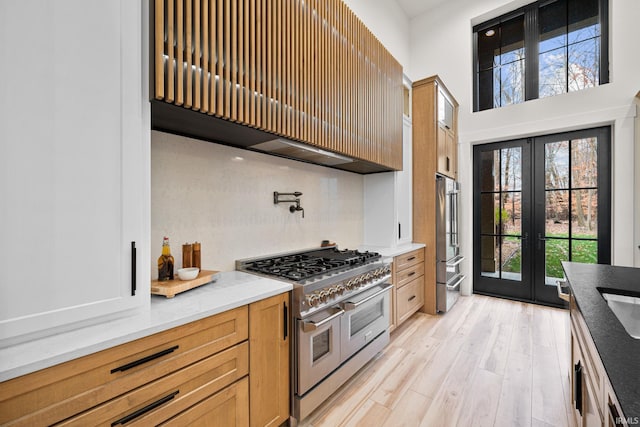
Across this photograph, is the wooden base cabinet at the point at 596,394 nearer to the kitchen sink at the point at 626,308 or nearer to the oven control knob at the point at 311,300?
the kitchen sink at the point at 626,308

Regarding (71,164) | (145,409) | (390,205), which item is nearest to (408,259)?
(390,205)

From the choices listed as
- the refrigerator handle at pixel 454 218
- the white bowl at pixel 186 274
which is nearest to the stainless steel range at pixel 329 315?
the white bowl at pixel 186 274

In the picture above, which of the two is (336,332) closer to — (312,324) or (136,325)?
(312,324)

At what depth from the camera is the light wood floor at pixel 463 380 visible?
1.77 meters

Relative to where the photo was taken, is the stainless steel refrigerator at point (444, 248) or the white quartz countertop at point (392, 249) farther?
the stainless steel refrigerator at point (444, 248)

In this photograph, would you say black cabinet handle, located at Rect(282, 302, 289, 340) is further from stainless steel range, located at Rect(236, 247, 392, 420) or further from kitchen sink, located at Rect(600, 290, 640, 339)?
kitchen sink, located at Rect(600, 290, 640, 339)

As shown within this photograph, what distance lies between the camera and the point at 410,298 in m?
3.21

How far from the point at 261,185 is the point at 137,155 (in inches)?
45.4

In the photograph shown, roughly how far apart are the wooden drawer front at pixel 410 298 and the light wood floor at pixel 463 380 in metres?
0.18

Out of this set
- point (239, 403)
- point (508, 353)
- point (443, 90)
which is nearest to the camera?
point (239, 403)

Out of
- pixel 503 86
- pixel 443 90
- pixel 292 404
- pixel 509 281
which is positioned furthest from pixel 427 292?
pixel 503 86

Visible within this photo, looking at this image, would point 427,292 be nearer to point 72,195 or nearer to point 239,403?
point 239,403

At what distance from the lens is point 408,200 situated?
3584 millimetres

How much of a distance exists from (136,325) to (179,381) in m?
0.30
